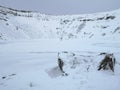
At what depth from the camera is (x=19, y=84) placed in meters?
7.22

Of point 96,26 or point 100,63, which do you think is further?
point 96,26

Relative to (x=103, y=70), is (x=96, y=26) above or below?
above

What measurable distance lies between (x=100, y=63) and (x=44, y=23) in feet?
230

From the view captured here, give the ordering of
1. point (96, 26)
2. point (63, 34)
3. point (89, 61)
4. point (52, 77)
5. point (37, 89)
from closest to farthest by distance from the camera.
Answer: point (37, 89), point (52, 77), point (89, 61), point (96, 26), point (63, 34)

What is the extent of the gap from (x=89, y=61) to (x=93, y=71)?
0.97 metres

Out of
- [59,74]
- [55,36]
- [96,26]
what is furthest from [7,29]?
[59,74]

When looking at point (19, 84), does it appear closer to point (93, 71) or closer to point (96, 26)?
point (93, 71)

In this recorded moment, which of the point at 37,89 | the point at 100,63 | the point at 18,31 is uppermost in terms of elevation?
the point at 18,31

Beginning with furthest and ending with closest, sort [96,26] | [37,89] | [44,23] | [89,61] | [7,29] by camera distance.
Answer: [44,23] < [96,26] < [7,29] < [89,61] < [37,89]

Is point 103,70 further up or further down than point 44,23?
further down

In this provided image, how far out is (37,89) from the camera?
6.54 metres

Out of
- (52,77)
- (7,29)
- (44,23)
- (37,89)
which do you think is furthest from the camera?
(44,23)

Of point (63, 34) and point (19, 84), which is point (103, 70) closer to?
point (19, 84)

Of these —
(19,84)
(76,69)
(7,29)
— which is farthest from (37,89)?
(7,29)
